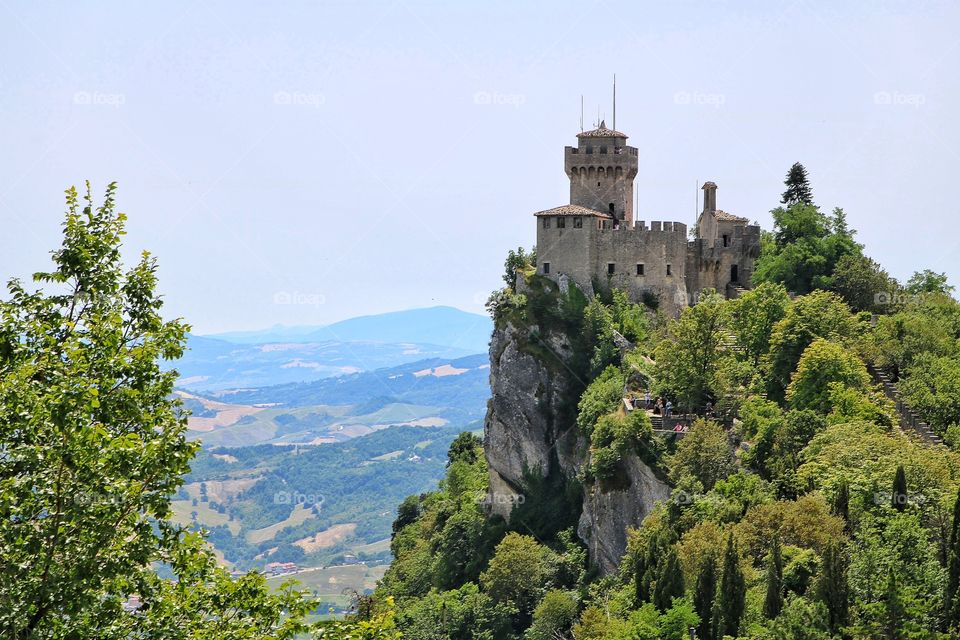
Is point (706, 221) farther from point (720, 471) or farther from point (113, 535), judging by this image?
point (113, 535)

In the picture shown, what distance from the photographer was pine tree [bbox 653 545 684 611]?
52.3 metres

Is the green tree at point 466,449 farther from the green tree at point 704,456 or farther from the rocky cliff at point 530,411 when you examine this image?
the green tree at point 704,456

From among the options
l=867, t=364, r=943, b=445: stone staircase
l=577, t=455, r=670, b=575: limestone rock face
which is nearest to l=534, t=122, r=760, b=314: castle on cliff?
l=577, t=455, r=670, b=575: limestone rock face

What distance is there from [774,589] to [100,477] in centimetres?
3011

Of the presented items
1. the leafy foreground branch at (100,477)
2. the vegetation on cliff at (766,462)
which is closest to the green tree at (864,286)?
the vegetation on cliff at (766,462)

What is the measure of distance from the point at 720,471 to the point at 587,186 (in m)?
32.7

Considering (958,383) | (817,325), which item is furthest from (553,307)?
(958,383)

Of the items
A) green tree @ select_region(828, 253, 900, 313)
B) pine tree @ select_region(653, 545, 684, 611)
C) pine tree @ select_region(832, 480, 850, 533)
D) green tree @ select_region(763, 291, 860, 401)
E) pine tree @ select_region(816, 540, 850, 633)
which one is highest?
green tree @ select_region(828, 253, 900, 313)

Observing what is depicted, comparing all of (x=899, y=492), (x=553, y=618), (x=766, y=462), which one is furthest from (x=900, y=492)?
(x=553, y=618)

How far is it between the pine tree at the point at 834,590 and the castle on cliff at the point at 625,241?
147 feet

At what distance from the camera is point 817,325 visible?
233ft

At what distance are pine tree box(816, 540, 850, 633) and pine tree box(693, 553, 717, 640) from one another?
690 cm

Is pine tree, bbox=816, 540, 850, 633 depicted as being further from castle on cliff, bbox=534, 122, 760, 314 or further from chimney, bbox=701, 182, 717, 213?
chimney, bbox=701, 182, 717, 213

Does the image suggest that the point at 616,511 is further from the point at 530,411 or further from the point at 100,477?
the point at 100,477
